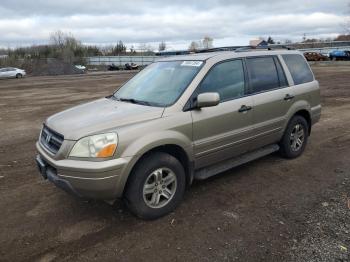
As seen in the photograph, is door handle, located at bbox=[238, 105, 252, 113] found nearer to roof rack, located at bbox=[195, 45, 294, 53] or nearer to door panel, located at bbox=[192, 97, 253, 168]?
door panel, located at bbox=[192, 97, 253, 168]

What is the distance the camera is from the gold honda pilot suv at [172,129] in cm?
381

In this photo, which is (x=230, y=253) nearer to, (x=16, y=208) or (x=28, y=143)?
(x=16, y=208)

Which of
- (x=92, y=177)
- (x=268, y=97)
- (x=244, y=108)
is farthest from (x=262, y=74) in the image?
(x=92, y=177)

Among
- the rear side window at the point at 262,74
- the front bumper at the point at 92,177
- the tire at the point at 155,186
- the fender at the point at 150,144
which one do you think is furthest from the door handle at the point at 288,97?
the front bumper at the point at 92,177

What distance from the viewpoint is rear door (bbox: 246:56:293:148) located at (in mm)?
5262

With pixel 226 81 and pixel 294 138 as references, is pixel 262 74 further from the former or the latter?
pixel 294 138

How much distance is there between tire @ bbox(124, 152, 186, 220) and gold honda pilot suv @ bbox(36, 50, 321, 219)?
0.04ft

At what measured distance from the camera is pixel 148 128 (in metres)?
4.02

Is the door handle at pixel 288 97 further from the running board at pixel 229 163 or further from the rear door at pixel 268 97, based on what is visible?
the running board at pixel 229 163

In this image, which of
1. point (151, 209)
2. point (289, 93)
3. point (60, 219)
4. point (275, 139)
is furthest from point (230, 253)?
point (289, 93)

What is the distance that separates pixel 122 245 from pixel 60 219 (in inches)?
39.0

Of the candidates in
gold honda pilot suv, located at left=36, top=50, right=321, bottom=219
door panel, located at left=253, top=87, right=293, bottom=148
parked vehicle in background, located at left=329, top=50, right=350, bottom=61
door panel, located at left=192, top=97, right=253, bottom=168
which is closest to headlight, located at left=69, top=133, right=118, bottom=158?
gold honda pilot suv, located at left=36, top=50, right=321, bottom=219

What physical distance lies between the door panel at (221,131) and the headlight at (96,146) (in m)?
1.09

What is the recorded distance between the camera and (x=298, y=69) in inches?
245
